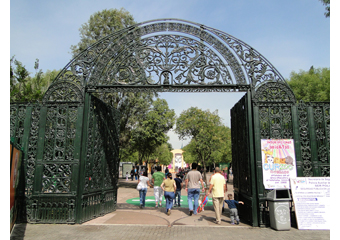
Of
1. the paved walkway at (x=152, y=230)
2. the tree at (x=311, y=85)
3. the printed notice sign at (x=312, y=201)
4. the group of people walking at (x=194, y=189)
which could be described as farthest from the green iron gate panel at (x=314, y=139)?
the tree at (x=311, y=85)

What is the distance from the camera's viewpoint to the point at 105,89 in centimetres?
849

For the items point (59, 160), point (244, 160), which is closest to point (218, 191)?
point (244, 160)

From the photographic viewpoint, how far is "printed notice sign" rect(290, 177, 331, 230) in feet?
23.4

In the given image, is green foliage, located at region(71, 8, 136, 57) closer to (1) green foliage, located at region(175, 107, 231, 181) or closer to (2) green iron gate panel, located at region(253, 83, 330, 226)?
(1) green foliage, located at region(175, 107, 231, 181)

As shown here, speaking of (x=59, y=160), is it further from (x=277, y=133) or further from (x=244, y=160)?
(x=277, y=133)

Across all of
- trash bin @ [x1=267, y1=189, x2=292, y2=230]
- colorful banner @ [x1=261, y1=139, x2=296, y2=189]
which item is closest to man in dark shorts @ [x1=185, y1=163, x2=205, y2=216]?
colorful banner @ [x1=261, y1=139, x2=296, y2=189]

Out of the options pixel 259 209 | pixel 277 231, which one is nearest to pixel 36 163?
pixel 259 209

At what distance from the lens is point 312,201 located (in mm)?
7289

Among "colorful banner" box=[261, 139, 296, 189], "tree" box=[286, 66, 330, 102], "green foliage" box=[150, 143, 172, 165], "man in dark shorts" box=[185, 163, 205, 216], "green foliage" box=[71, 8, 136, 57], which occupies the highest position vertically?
"green foliage" box=[71, 8, 136, 57]

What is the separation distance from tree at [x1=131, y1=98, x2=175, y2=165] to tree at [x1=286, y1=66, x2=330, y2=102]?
12.4 m

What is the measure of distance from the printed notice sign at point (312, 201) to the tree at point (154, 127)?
1501 centimetres

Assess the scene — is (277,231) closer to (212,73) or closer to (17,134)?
(212,73)

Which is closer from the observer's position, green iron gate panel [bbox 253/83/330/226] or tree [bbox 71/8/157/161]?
green iron gate panel [bbox 253/83/330/226]

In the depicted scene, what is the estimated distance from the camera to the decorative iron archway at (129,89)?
25.1ft
